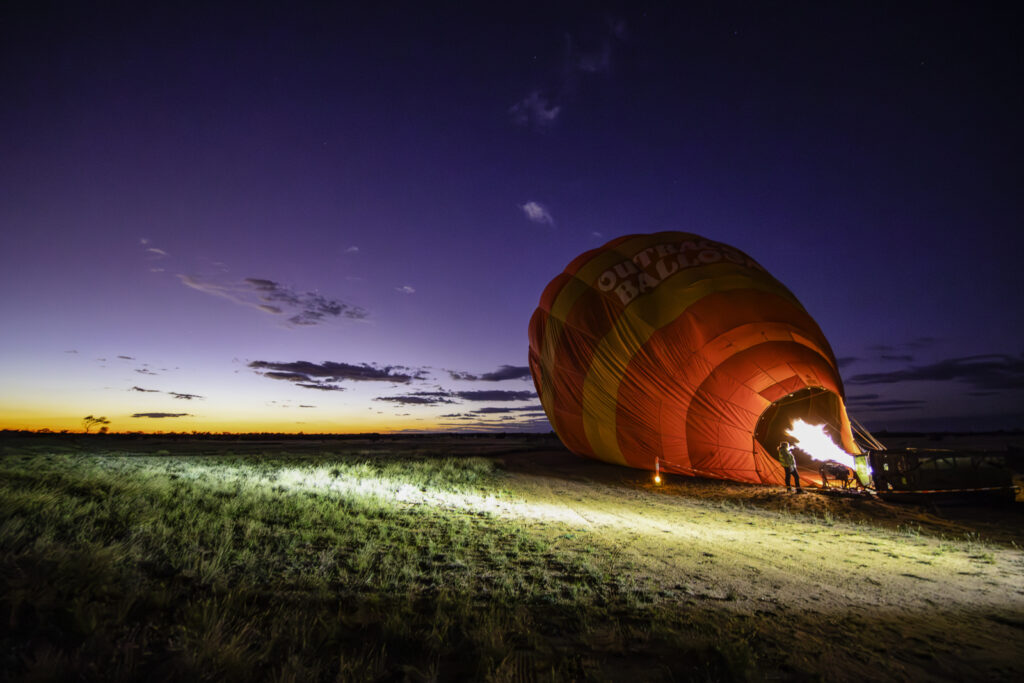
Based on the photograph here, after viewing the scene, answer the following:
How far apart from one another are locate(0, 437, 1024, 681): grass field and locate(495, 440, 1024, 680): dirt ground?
0.03 meters

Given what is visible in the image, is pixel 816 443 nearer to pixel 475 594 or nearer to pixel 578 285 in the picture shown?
pixel 578 285

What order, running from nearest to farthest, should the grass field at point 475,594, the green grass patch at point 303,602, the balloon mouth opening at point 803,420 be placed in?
the green grass patch at point 303,602 < the grass field at point 475,594 < the balloon mouth opening at point 803,420

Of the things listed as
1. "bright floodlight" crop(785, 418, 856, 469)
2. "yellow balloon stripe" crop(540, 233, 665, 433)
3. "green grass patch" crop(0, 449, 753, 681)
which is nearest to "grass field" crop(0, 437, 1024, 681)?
"green grass patch" crop(0, 449, 753, 681)

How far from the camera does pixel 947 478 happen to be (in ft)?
30.8

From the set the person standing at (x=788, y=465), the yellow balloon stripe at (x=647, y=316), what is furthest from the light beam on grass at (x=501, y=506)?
the person standing at (x=788, y=465)

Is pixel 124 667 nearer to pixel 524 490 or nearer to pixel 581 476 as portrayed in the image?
pixel 524 490

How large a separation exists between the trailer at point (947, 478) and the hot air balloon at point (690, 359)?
2311 millimetres

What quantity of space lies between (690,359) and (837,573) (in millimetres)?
6937

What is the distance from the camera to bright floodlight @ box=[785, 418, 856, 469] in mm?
13262

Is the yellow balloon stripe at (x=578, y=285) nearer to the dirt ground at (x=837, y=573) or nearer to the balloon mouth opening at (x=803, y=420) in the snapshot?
the dirt ground at (x=837, y=573)

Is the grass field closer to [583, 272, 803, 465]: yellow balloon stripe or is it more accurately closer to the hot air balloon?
the hot air balloon

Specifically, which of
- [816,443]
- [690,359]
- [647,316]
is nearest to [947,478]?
[816,443]

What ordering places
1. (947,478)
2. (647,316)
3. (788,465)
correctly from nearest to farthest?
(947,478)
(788,465)
(647,316)

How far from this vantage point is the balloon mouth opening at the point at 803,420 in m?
13.4
